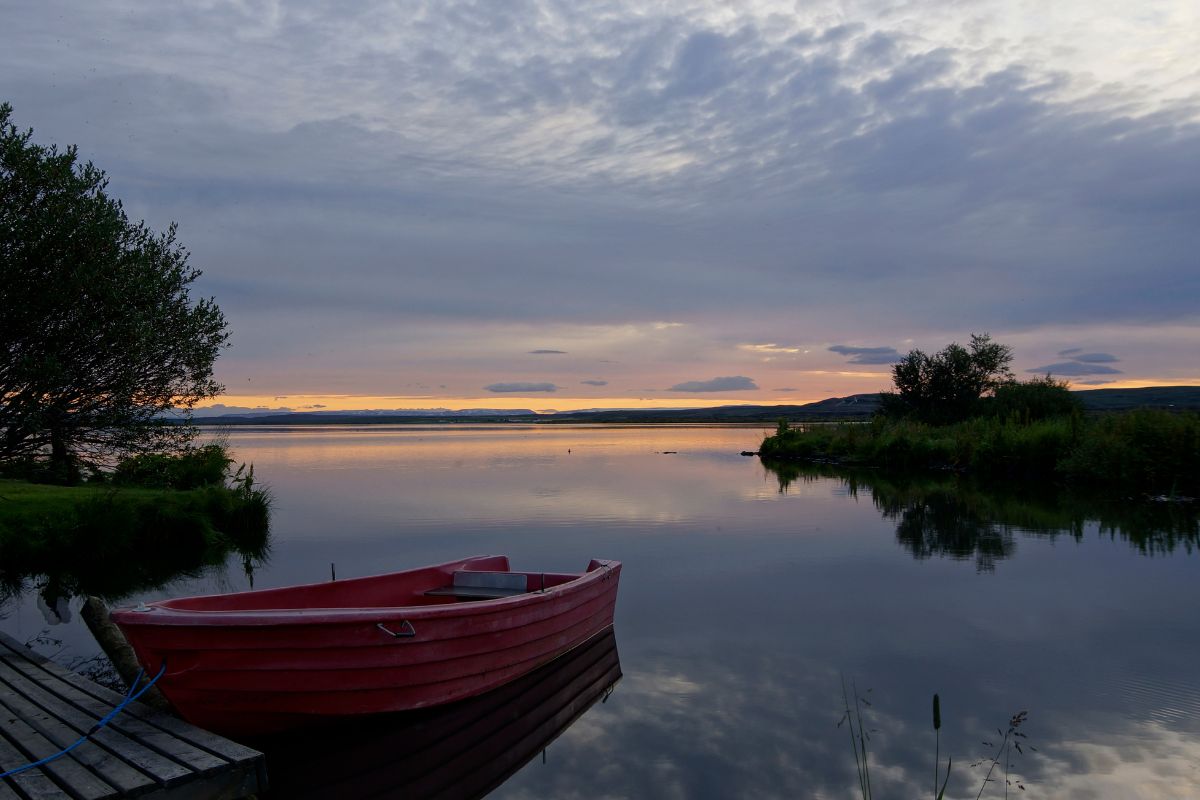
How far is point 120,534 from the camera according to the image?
63.0 ft

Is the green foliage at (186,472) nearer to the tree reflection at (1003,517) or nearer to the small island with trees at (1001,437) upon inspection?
the tree reflection at (1003,517)

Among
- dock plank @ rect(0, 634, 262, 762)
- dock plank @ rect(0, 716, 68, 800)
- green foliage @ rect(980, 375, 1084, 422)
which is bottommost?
dock plank @ rect(0, 634, 262, 762)

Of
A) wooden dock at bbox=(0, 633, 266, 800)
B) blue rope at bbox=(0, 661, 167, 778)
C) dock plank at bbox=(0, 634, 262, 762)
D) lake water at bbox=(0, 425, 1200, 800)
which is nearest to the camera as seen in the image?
wooden dock at bbox=(0, 633, 266, 800)

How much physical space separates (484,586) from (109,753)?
21.2ft

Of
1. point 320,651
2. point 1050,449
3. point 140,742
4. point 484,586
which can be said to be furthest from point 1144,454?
point 140,742

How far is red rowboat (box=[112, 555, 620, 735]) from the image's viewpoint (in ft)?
25.5

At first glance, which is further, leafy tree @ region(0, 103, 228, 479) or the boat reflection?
leafy tree @ region(0, 103, 228, 479)

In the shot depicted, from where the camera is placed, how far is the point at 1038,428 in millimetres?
38000

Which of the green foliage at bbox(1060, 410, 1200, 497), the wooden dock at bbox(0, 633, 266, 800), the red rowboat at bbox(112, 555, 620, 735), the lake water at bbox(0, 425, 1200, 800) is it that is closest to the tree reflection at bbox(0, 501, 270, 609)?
the lake water at bbox(0, 425, 1200, 800)

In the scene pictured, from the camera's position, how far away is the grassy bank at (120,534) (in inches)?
709

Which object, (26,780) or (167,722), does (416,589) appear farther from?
(26,780)

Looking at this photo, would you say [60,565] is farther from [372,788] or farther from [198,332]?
[372,788]

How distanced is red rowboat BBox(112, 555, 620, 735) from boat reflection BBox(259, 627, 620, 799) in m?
0.25

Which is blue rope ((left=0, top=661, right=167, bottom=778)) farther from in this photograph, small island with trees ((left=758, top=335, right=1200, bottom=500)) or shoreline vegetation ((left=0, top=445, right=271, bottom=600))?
small island with trees ((left=758, top=335, right=1200, bottom=500))
